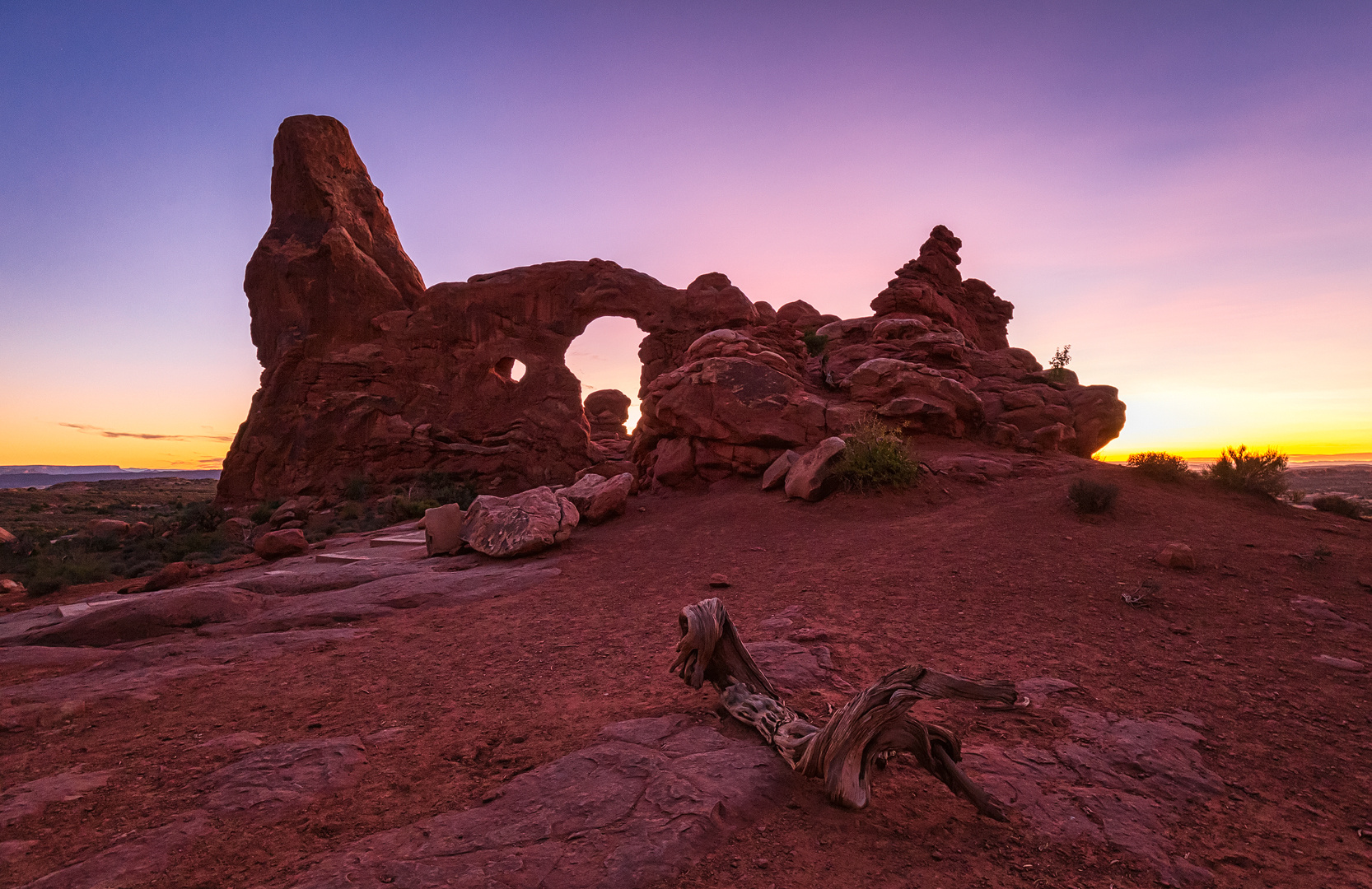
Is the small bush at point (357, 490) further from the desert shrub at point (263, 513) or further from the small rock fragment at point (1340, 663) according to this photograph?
the small rock fragment at point (1340, 663)

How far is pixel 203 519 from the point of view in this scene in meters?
19.7

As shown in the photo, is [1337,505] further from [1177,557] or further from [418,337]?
[418,337]

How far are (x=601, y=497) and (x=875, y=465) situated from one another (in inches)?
204

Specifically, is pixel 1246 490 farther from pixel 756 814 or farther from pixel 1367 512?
pixel 756 814

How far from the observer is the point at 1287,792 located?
116 inches

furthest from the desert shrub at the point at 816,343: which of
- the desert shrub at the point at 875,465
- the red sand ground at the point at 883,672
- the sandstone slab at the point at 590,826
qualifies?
the sandstone slab at the point at 590,826

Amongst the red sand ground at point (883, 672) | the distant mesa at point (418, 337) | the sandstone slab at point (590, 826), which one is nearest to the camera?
the sandstone slab at point (590, 826)

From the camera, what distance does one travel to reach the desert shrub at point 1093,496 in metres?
8.12

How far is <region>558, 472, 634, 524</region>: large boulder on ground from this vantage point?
11.7 metres

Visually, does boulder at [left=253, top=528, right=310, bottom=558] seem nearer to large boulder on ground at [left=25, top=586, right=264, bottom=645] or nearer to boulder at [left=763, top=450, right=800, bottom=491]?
large boulder on ground at [left=25, top=586, right=264, bottom=645]

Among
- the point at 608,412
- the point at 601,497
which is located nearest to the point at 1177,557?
the point at 601,497

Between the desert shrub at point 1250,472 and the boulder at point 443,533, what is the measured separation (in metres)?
12.4

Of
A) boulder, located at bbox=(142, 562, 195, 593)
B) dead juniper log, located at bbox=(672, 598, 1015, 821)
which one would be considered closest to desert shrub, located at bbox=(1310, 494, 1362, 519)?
dead juniper log, located at bbox=(672, 598, 1015, 821)

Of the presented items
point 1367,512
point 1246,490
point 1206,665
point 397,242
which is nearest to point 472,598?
point 1206,665
